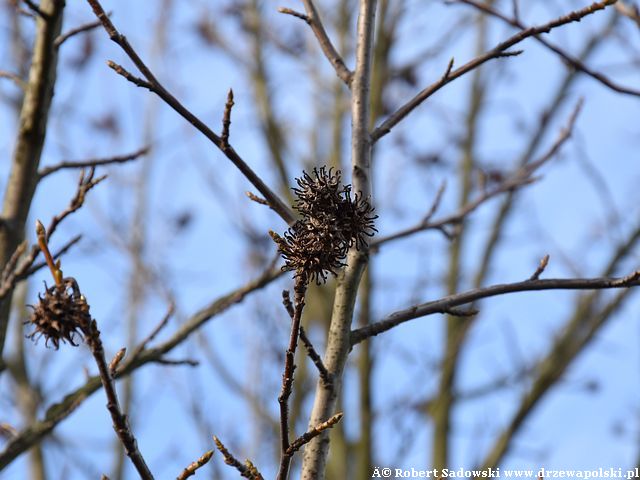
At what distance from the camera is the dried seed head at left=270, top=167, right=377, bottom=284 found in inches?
47.2

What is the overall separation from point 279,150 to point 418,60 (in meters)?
1.48

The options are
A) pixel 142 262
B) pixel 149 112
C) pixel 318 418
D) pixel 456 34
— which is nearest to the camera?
pixel 318 418

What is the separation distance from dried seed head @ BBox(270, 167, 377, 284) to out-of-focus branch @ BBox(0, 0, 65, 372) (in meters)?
1.37

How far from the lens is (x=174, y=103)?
62.3 inches

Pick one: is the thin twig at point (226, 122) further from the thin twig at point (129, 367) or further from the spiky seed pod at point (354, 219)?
the thin twig at point (129, 367)

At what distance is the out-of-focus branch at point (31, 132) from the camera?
2.32 metres

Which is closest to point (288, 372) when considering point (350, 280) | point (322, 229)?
point (322, 229)

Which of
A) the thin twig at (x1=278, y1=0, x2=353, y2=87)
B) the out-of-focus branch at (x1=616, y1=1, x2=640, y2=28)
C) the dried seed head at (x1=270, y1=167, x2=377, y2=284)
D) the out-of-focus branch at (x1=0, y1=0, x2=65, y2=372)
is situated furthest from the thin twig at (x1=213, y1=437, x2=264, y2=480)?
the out-of-focus branch at (x1=616, y1=1, x2=640, y2=28)

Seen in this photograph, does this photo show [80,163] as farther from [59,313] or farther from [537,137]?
[537,137]

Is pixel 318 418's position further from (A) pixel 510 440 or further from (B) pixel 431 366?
(B) pixel 431 366

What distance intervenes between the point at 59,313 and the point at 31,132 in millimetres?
1388

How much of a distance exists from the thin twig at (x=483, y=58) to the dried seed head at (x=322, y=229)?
1.85 ft

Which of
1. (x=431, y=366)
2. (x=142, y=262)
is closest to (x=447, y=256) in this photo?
(x=431, y=366)

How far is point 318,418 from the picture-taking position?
1.53 meters
